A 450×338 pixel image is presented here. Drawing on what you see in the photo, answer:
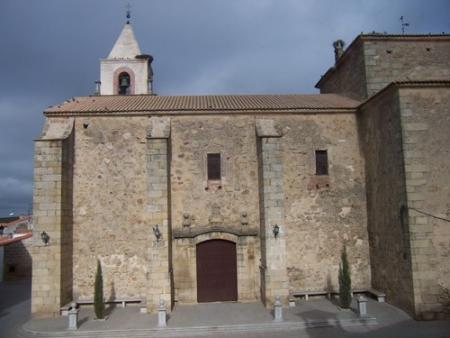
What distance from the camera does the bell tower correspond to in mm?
22619

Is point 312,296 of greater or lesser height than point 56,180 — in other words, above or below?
→ below

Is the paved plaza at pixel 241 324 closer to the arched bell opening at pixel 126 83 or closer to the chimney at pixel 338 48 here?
the chimney at pixel 338 48

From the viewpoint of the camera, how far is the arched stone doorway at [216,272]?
12.8 meters

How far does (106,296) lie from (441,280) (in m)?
10.7

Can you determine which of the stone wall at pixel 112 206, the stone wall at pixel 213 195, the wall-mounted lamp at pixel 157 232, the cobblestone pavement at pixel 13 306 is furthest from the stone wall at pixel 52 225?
the stone wall at pixel 213 195

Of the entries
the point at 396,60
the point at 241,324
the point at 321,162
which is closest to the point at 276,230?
the point at 241,324

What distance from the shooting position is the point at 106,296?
12.6m

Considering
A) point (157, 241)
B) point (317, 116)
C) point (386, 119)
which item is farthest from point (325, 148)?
point (157, 241)

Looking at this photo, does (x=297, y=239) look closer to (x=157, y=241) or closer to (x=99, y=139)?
(x=157, y=241)

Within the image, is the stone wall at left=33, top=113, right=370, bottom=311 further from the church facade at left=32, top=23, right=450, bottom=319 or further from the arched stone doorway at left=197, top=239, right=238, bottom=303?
the arched stone doorway at left=197, top=239, right=238, bottom=303

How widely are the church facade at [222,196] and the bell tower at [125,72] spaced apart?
28.6 ft

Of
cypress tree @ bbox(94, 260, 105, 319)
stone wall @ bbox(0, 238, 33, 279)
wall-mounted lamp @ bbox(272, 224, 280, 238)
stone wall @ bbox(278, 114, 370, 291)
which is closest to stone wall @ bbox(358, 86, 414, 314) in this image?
stone wall @ bbox(278, 114, 370, 291)

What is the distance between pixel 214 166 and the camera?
13.3 meters

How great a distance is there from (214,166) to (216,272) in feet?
12.5
